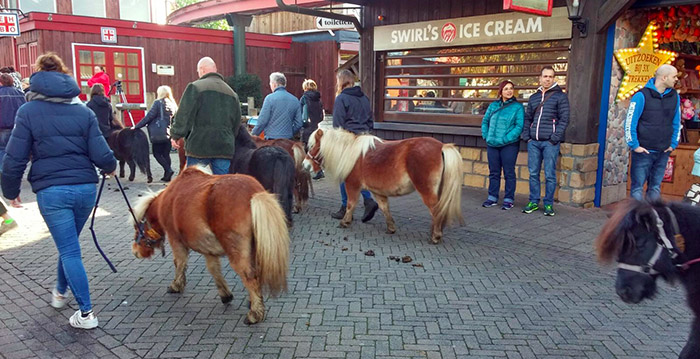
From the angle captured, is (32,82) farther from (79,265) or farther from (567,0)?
(567,0)

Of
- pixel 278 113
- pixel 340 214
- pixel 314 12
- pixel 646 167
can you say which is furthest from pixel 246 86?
pixel 646 167

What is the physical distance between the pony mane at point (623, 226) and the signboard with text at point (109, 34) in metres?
16.2

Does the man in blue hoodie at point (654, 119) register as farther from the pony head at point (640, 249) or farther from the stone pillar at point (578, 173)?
the pony head at point (640, 249)

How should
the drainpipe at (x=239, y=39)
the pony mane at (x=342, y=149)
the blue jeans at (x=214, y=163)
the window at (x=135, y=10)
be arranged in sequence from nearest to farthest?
1. the blue jeans at (x=214, y=163)
2. the pony mane at (x=342, y=149)
3. the drainpipe at (x=239, y=39)
4. the window at (x=135, y=10)

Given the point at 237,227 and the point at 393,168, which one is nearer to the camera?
the point at 237,227

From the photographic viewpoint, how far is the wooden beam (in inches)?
259

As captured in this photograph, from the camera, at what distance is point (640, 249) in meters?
2.52

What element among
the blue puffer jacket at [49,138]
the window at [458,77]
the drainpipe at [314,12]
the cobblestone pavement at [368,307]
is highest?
the drainpipe at [314,12]

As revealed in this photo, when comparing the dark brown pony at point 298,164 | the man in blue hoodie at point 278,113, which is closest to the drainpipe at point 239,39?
the man in blue hoodie at point 278,113

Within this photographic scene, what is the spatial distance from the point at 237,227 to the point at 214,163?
216 cm

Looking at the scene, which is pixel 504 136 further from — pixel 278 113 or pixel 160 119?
pixel 160 119

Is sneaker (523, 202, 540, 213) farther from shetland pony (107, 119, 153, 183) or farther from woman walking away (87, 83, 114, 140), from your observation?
woman walking away (87, 83, 114, 140)

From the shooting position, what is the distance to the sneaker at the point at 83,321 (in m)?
3.71

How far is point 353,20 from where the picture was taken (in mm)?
10336
